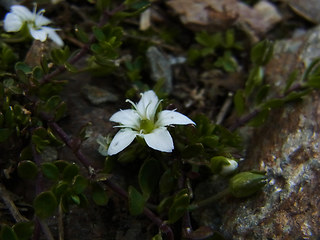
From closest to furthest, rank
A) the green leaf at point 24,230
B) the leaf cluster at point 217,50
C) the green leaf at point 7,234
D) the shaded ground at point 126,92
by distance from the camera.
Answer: the green leaf at point 7,234 → the green leaf at point 24,230 → the shaded ground at point 126,92 → the leaf cluster at point 217,50

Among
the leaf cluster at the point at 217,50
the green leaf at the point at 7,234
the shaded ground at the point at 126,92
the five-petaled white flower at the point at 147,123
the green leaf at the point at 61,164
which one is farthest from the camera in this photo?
the leaf cluster at the point at 217,50

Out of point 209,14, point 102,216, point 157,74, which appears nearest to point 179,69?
point 157,74

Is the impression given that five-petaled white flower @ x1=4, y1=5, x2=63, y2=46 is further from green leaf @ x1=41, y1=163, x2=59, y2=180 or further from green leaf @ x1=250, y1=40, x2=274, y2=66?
green leaf @ x1=250, y1=40, x2=274, y2=66

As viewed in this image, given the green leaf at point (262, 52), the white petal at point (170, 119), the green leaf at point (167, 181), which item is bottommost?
the green leaf at point (167, 181)

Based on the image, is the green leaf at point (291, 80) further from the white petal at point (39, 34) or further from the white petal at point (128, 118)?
the white petal at point (39, 34)

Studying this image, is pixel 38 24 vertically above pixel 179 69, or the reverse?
pixel 38 24

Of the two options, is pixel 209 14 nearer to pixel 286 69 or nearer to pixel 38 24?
pixel 286 69

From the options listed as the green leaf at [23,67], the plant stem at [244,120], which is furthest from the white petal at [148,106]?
the green leaf at [23,67]
